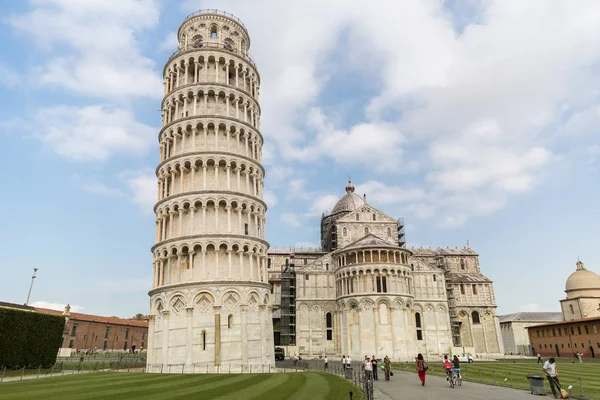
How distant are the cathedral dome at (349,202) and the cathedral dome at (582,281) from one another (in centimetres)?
4221

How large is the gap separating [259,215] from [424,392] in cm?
2497

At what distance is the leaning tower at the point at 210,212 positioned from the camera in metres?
34.9

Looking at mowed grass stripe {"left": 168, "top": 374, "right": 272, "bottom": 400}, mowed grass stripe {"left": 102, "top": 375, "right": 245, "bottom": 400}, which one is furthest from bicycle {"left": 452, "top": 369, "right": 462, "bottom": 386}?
mowed grass stripe {"left": 102, "top": 375, "right": 245, "bottom": 400}

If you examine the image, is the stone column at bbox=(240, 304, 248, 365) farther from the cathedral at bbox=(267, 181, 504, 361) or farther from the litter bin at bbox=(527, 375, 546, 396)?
the cathedral at bbox=(267, 181, 504, 361)

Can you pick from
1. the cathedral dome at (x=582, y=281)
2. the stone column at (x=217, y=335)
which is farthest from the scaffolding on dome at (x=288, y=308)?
the cathedral dome at (x=582, y=281)

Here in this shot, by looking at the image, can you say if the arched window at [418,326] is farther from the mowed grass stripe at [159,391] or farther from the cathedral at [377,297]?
the mowed grass stripe at [159,391]

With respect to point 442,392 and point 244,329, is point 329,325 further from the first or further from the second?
point 442,392

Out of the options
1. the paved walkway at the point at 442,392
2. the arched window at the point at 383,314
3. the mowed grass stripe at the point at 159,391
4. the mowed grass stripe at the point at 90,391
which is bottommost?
the paved walkway at the point at 442,392

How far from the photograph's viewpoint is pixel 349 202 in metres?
79.1

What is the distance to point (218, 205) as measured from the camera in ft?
125

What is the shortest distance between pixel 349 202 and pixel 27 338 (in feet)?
185

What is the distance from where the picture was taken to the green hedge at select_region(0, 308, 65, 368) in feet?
104

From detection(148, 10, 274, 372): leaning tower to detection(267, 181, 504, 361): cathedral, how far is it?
2079 centimetres

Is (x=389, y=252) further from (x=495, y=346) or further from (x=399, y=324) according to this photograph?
(x=495, y=346)
